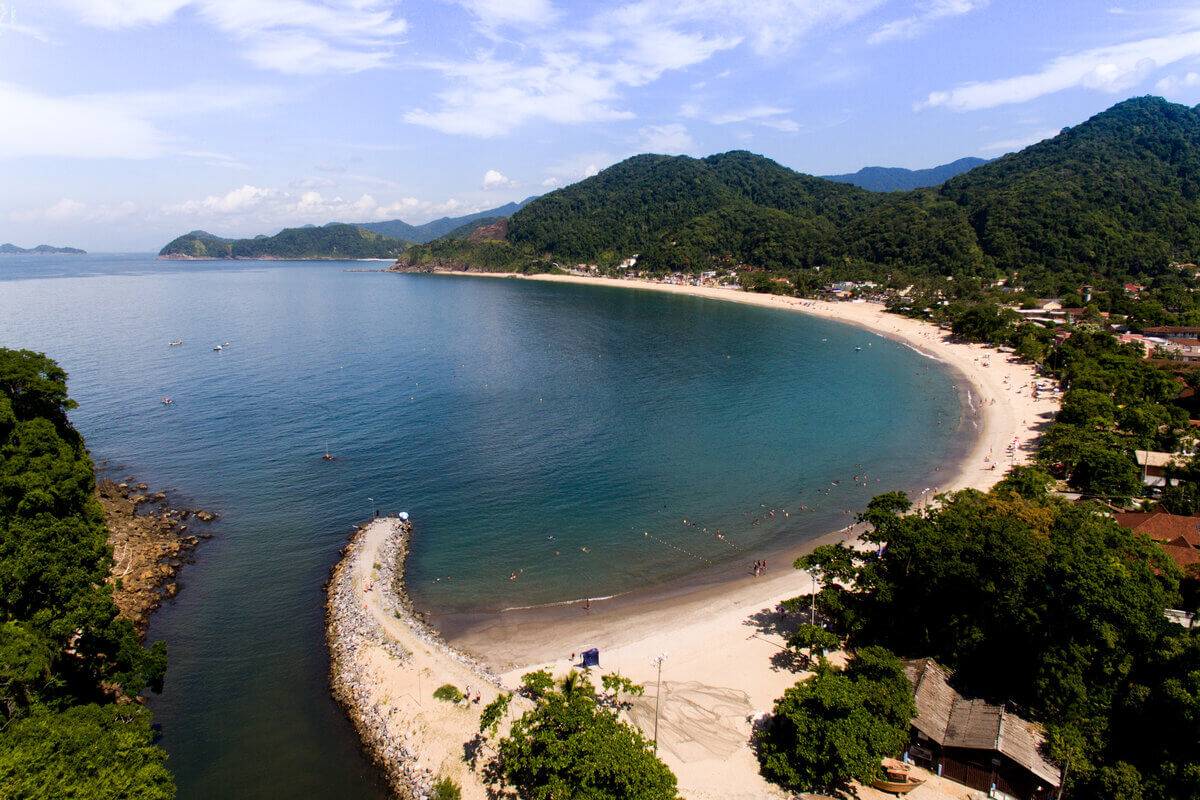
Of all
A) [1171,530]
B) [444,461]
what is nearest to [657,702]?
[1171,530]

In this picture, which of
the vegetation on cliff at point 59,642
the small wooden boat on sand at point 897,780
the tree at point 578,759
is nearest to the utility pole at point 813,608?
the small wooden boat on sand at point 897,780

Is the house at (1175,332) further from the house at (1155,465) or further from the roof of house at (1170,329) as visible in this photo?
the house at (1155,465)

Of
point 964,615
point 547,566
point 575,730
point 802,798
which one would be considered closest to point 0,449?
point 547,566

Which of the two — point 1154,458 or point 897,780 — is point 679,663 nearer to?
point 897,780

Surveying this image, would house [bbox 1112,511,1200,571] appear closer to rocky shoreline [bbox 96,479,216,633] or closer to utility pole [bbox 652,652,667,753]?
utility pole [bbox 652,652,667,753]

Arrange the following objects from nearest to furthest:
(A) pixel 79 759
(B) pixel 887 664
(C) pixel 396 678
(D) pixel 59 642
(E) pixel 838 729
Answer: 1. (A) pixel 79 759
2. (E) pixel 838 729
3. (D) pixel 59 642
4. (B) pixel 887 664
5. (C) pixel 396 678

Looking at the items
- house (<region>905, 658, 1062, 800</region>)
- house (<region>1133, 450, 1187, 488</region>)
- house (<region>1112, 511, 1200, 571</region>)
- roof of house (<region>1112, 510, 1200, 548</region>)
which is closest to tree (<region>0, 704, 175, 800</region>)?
house (<region>905, 658, 1062, 800</region>)
